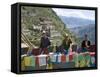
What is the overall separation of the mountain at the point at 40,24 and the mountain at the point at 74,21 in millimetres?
35

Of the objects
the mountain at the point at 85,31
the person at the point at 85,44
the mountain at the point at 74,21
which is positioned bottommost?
the person at the point at 85,44

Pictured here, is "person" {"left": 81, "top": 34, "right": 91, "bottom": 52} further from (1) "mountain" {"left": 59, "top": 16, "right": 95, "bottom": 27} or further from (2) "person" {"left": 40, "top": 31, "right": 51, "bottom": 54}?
(2) "person" {"left": 40, "top": 31, "right": 51, "bottom": 54}

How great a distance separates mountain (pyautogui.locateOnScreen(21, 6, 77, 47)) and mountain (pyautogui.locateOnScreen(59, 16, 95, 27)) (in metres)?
0.04

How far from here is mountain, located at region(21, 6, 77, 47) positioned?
216 centimetres

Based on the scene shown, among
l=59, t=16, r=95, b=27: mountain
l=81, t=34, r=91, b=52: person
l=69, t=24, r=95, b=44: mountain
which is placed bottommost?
l=81, t=34, r=91, b=52: person

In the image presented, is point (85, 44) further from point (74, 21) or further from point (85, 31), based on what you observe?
point (74, 21)

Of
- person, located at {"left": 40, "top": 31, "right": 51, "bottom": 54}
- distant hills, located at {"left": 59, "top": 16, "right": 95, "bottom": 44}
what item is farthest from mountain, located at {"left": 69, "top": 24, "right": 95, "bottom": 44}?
person, located at {"left": 40, "top": 31, "right": 51, "bottom": 54}

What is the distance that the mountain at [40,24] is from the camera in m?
2.16

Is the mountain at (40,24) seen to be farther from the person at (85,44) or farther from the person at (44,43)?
the person at (85,44)

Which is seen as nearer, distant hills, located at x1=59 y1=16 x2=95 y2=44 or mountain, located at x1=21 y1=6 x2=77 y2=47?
mountain, located at x1=21 y1=6 x2=77 y2=47

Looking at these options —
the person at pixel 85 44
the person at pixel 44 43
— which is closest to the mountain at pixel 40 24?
the person at pixel 44 43

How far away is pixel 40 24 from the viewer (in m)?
2.21

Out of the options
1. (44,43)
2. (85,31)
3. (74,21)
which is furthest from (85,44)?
(44,43)

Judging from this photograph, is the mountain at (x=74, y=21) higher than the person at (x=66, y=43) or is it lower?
higher
